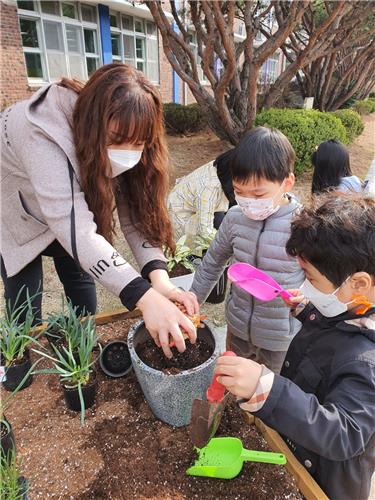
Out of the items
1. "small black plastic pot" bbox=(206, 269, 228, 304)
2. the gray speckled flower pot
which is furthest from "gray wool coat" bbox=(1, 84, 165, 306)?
"small black plastic pot" bbox=(206, 269, 228, 304)

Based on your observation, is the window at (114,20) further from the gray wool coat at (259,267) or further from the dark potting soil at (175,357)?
the dark potting soil at (175,357)

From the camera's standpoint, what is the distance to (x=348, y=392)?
950 millimetres

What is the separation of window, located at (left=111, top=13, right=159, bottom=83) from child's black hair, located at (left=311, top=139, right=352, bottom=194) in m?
10.8

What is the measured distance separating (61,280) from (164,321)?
1.07m

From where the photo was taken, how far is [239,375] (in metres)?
0.94

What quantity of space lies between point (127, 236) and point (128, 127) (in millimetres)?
509

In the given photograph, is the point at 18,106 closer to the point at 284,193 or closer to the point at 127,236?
the point at 127,236

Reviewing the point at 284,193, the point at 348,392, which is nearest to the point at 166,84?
the point at 284,193

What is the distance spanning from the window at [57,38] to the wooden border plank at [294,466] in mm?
9594

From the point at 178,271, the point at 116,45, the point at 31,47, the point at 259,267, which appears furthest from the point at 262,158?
the point at 116,45

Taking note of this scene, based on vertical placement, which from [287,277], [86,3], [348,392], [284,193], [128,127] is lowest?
[287,277]

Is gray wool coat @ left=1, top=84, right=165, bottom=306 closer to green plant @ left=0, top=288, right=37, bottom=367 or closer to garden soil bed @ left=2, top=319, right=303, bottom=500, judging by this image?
green plant @ left=0, top=288, right=37, bottom=367

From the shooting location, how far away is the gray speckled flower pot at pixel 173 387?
115 centimetres

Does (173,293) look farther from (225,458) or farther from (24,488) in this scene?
(24,488)
